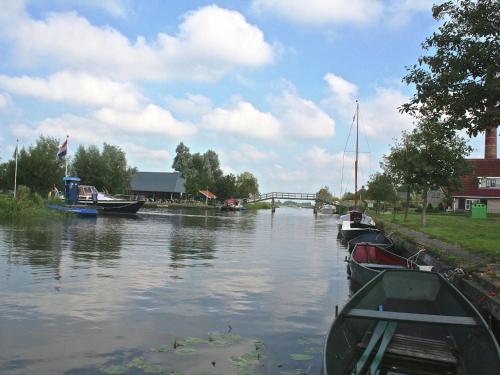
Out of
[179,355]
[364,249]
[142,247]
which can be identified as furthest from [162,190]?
[179,355]

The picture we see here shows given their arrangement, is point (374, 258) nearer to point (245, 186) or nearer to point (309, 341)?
point (309, 341)

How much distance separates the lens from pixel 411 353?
7.45 meters

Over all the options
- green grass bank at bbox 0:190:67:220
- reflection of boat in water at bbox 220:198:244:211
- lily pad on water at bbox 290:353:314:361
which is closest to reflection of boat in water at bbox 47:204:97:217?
green grass bank at bbox 0:190:67:220

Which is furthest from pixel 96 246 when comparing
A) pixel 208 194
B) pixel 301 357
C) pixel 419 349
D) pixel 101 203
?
pixel 208 194

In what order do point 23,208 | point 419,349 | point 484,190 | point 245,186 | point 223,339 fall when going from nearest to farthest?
1. point 419,349
2. point 223,339
3. point 23,208
4. point 484,190
5. point 245,186

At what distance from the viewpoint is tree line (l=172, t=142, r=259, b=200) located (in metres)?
117

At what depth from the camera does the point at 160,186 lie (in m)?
115

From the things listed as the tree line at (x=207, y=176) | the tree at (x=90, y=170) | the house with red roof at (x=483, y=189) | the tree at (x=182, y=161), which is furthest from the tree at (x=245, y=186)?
the house with red roof at (x=483, y=189)

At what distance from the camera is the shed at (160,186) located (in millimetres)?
114375

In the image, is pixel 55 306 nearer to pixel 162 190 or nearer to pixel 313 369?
pixel 313 369

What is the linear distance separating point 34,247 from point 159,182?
9476 centimetres

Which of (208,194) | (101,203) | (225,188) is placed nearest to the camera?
(101,203)

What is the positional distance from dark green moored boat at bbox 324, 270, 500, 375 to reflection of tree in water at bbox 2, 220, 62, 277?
11.0 m

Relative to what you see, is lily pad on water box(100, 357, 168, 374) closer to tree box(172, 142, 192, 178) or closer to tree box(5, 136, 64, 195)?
tree box(5, 136, 64, 195)
